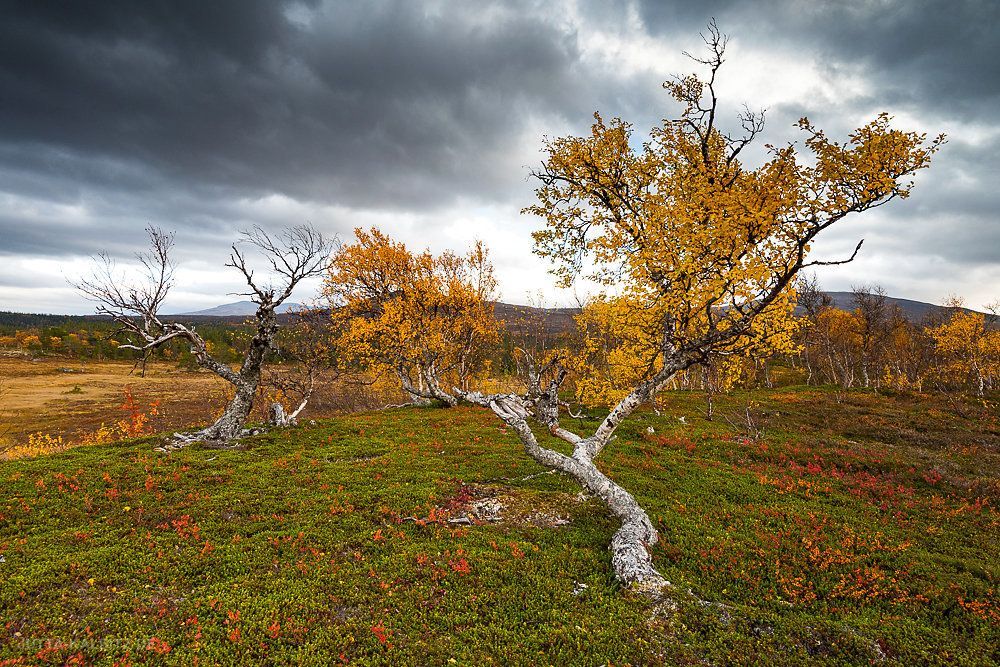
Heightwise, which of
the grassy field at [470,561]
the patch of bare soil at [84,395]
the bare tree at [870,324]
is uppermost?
the bare tree at [870,324]

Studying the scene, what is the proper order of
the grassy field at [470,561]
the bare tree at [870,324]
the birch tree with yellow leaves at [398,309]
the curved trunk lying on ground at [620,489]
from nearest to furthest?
the grassy field at [470,561]
the curved trunk lying on ground at [620,489]
the birch tree with yellow leaves at [398,309]
the bare tree at [870,324]

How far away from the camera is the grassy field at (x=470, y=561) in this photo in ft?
21.6

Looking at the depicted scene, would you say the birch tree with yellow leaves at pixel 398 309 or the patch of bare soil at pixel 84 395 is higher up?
the birch tree with yellow leaves at pixel 398 309

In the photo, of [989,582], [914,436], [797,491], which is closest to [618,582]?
[989,582]

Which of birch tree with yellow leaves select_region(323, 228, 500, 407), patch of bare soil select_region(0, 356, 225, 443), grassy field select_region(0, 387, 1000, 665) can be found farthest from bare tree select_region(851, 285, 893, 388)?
patch of bare soil select_region(0, 356, 225, 443)

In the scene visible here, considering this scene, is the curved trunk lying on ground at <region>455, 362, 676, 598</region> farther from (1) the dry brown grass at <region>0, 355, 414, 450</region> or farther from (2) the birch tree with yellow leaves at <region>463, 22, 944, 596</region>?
(1) the dry brown grass at <region>0, 355, 414, 450</region>

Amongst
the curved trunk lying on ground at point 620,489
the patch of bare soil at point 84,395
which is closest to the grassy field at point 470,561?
the curved trunk lying on ground at point 620,489

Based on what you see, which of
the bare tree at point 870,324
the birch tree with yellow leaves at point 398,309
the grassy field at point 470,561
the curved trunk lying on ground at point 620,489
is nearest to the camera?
the grassy field at point 470,561

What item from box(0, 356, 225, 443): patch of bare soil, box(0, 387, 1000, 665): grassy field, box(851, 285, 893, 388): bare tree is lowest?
box(0, 356, 225, 443): patch of bare soil

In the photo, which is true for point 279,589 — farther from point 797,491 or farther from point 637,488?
point 797,491

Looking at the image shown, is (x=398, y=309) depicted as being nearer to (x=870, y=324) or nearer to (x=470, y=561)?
(x=470, y=561)

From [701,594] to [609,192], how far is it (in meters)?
13.7

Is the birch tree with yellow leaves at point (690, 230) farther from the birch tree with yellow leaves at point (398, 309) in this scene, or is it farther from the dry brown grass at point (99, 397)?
the dry brown grass at point (99, 397)

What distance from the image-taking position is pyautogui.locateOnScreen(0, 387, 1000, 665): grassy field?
658 cm
